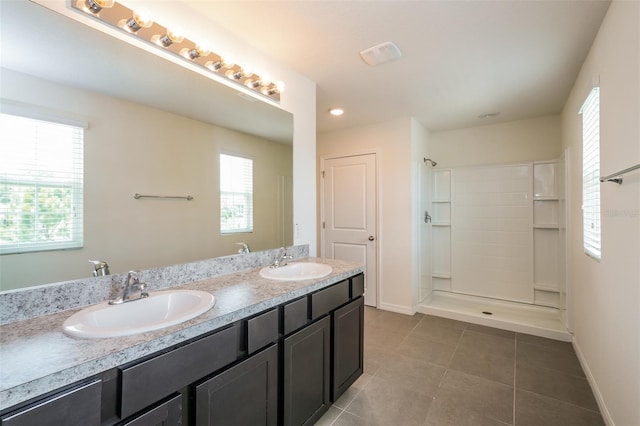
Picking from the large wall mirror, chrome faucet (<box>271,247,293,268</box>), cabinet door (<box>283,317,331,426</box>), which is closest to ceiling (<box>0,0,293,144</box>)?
the large wall mirror

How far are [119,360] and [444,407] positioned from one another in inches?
77.0

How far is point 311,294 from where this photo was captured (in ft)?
5.23

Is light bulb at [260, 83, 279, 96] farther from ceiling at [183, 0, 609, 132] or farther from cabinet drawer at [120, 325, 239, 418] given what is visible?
cabinet drawer at [120, 325, 239, 418]

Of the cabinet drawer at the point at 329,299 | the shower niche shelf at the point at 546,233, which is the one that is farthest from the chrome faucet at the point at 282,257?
the shower niche shelf at the point at 546,233

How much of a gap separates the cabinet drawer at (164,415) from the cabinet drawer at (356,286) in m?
1.22

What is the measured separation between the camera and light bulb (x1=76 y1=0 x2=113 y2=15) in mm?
1233

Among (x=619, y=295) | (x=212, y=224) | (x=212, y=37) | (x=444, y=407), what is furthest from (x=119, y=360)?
(x=619, y=295)

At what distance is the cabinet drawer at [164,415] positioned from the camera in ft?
2.84

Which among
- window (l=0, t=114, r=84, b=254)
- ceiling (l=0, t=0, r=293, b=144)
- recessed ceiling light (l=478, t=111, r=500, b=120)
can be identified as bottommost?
window (l=0, t=114, r=84, b=254)

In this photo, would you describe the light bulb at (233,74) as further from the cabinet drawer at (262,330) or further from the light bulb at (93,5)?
the cabinet drawer at (262,330)

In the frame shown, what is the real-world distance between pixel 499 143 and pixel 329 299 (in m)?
3.37

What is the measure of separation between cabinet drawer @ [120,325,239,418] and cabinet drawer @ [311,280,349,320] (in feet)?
1.76

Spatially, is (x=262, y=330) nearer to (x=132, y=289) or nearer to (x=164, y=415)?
(x=164, y=415)

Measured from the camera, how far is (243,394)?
1.20 m
